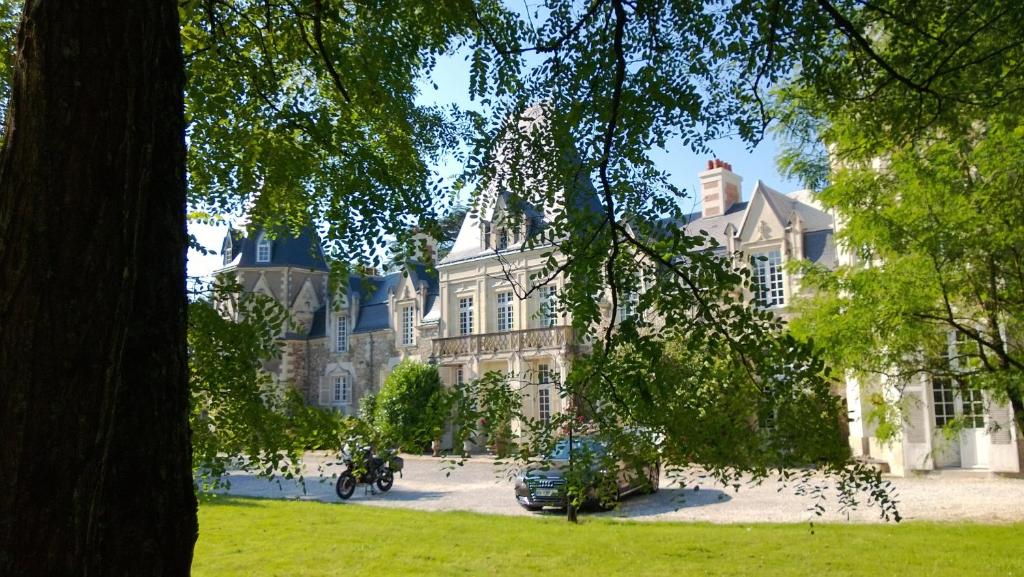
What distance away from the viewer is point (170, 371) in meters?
2.80

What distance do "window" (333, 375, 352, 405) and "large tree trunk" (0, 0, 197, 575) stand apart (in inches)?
1573

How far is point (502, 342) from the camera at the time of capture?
3381 centimetres

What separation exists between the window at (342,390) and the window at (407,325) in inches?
174

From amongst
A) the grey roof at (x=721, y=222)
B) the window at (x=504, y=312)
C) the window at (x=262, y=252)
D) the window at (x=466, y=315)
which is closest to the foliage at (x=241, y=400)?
the grey roof at (x=721, y=222)

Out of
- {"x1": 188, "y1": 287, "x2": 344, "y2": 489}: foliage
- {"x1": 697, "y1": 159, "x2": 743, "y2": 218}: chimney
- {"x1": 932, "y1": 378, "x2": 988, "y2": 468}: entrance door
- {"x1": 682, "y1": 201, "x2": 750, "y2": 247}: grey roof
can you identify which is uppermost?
{"x1": 697, "y1": 159, "x2": 743, "y2": 218}: chimney

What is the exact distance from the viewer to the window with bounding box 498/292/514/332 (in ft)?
114

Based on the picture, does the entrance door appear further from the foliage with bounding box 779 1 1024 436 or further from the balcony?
the balcony

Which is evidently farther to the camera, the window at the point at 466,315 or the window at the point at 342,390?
the window at the point at 342,390

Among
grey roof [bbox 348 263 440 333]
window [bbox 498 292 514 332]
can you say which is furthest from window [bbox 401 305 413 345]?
window [bbox 498 292 514 332]

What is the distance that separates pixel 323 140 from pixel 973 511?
12.6m

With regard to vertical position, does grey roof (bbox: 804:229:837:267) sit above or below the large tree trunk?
above

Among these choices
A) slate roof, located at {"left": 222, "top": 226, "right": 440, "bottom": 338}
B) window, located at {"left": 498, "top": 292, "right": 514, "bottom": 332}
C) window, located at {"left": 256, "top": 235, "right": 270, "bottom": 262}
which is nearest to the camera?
window, located at {"left": 498, "top": 292, "right": 514, "bottom": 332}

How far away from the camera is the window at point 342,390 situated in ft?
138

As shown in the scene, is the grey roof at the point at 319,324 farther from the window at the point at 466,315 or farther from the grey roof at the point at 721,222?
the grey roof at the point at 721,222
